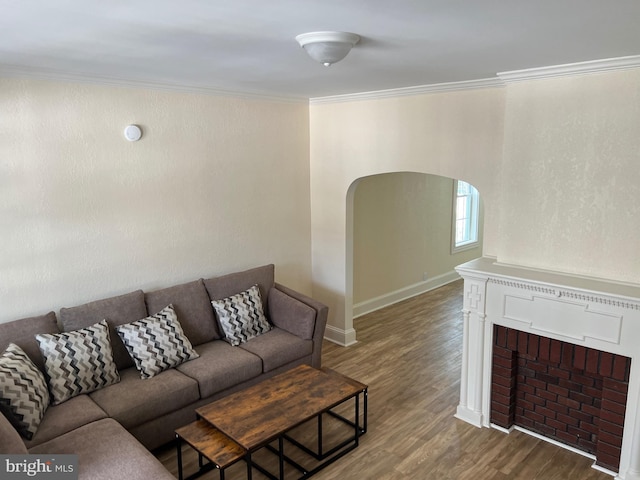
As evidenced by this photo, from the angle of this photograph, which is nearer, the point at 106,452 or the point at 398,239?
the point at 106,452

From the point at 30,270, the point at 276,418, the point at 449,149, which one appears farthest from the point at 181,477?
the point at 449,149

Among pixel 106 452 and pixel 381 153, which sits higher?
pixel 381 153

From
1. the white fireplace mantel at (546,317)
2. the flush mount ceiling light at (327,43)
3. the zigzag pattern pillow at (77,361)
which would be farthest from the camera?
the zigzag pattern pillow at (77,361)

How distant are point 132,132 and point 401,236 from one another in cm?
371

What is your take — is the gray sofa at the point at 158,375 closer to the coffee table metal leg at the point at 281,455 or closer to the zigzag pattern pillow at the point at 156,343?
the zigzag pattern pillow at the point at 156,343

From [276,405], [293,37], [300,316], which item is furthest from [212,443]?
[293,37]

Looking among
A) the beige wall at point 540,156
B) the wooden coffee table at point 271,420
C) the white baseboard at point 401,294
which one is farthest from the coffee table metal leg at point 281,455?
the white baseboard at point 401,294

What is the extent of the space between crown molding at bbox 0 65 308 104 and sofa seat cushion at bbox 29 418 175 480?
221 cm

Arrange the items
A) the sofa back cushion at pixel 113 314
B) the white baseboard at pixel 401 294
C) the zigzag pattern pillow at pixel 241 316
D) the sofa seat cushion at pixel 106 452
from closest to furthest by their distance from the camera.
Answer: the sofa seat cushion at pixel 106 452, the sofa back cushion at pixel 113 314, the zigzag pattern pillow at pixel 241 316, the white baseboard at pixel 401 294

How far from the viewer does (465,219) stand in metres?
7.61

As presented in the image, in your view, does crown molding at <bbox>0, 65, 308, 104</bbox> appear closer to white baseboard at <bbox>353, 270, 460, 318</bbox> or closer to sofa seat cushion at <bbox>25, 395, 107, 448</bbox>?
sofa seat cushion at <bbox>25, 395, 107, 448</bbox>

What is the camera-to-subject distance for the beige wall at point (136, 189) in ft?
10.7

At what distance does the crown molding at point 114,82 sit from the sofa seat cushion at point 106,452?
7.24 feet

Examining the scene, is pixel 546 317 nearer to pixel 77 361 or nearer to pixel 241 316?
pixel 241 316
